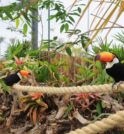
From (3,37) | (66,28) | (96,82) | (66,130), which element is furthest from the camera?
(3,37)

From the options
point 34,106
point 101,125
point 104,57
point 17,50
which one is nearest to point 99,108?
point 34,106

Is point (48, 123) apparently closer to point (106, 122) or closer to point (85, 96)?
point (85, 96)

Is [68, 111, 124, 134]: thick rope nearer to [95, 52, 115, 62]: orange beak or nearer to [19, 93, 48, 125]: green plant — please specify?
[95, 52, 115, 62]: orange beak

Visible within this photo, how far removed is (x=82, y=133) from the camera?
72cm

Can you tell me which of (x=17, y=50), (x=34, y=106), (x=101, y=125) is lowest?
(x=34, y=106)

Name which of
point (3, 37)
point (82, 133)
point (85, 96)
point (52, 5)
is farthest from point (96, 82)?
point (3, 37)

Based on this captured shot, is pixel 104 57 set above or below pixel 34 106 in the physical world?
above

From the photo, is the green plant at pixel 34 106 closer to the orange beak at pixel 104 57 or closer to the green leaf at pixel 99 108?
the green leaf at pixel 99 108

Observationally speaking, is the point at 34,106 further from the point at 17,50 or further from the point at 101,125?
the point at 101,125

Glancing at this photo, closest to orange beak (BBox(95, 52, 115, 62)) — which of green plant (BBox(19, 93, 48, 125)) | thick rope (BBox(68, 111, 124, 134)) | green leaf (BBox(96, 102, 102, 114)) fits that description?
thick rope (BBox(68, 111, 124, 134))

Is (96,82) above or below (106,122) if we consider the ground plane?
below

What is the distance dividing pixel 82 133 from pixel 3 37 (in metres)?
4.08

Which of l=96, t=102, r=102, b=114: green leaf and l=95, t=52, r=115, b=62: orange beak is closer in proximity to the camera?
l=95, t=52, r=115, b=62: orange beak

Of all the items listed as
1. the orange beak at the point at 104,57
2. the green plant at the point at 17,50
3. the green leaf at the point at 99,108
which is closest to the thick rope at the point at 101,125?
the orange beak at the point at 104,57
